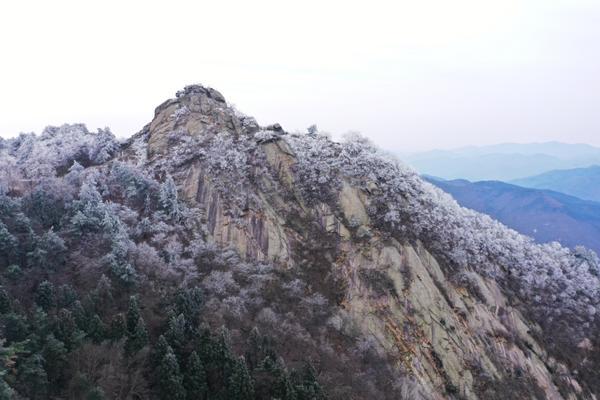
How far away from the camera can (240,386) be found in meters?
32.9

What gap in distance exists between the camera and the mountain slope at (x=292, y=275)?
3591 centimetres

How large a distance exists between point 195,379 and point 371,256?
71.2ft

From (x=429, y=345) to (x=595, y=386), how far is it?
18.3 meters

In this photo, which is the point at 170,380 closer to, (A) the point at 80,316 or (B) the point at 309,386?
(A) the point at 80,316

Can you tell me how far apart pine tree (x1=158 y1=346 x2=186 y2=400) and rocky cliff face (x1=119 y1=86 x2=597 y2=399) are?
13.7m

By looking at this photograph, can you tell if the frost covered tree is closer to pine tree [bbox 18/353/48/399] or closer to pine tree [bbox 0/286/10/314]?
pine tree [bbox 0/286/10/314]

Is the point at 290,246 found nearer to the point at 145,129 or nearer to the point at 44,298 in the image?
the point at 44,298

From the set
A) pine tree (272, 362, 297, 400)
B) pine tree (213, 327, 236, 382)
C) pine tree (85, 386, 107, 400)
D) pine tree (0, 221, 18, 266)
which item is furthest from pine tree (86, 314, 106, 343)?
pine tree (272, 362, 297, 400)

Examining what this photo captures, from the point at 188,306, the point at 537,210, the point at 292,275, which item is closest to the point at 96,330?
the point at 188,306

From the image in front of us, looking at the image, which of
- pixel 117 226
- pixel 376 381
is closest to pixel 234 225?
pixel 117 226

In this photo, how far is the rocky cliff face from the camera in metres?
43.9

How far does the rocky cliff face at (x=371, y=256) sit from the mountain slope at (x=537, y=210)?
10429 cm

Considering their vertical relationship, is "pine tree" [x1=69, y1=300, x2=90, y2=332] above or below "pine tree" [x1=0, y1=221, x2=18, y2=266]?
below

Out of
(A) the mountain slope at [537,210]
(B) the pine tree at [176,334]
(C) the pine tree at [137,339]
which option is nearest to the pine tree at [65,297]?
(C) the pine tree at [137,339]
